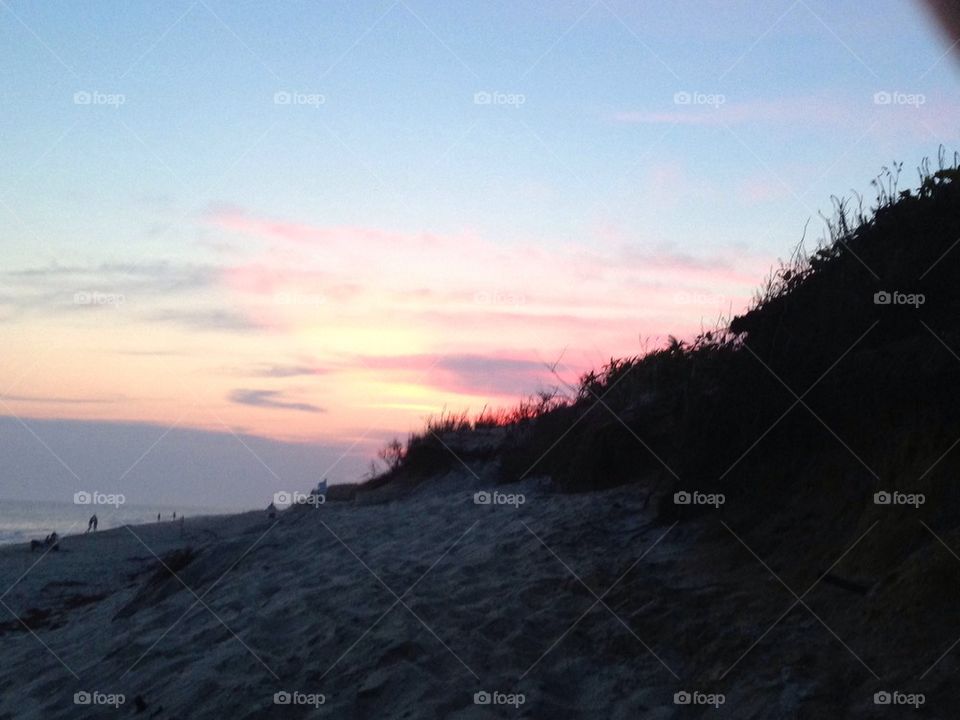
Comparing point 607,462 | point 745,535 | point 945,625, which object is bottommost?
point 945,625

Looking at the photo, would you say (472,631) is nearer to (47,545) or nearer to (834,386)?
(834,386)

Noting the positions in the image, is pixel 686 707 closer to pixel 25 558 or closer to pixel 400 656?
pixel 400 656

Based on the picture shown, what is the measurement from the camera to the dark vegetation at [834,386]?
6.65m

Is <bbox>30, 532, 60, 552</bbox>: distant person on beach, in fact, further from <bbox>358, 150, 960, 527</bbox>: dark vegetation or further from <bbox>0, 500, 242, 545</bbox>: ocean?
<bbox>358, 150, 960, 527</bbox>: dark vegetation

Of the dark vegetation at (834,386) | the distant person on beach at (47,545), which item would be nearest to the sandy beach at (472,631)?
the dark vegetation at (834,386)

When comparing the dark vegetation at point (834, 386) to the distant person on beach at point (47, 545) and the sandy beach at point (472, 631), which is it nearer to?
the sandy beach at point (472, 631)

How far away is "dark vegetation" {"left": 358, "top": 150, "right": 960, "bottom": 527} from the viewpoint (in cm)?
665

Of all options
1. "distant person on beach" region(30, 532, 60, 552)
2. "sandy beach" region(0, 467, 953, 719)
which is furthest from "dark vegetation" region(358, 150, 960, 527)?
"distant person on beach" region(30, 532, 60, 552)

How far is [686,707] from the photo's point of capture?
5570 millimetres

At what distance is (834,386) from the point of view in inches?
286

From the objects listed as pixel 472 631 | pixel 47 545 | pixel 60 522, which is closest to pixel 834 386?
pixel 472 631

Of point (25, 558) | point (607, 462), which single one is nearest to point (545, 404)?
point (607, 462)

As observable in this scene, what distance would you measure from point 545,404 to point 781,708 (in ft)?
26.2

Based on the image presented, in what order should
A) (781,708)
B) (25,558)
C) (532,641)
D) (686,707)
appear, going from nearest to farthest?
1. (781,708)
2. (686,707)
3. (532,641)
4. (25,558)
